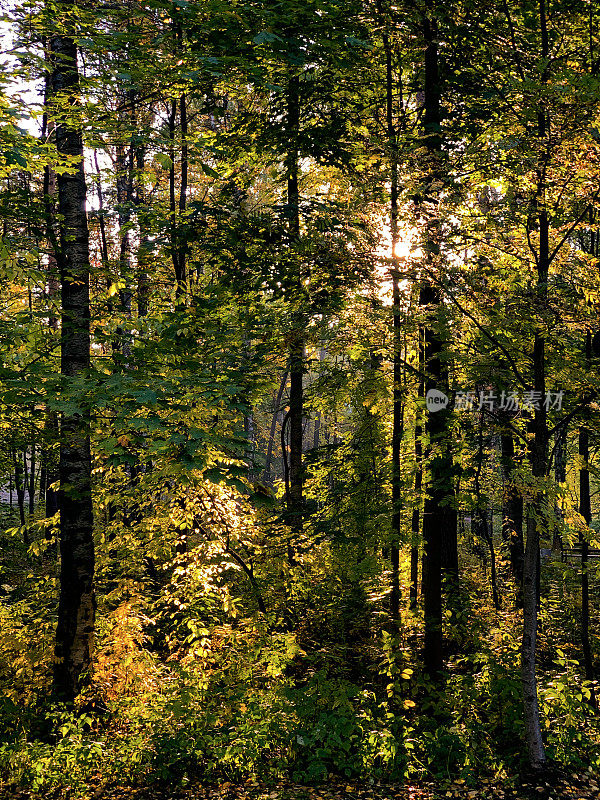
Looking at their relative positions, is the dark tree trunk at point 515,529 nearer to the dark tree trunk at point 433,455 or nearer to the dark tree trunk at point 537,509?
the dark tree trunk at point 433,455

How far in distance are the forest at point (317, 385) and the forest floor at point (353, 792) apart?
0.04 m

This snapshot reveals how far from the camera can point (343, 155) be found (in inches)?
324

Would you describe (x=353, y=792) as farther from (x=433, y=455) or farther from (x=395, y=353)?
(x=395, y=353)

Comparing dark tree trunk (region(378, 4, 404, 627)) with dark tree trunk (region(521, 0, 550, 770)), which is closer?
dark tree trunk (region(521, 0, 550, 770))

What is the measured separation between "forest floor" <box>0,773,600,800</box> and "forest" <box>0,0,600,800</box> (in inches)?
1.8

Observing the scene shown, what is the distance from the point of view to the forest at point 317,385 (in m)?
5.14

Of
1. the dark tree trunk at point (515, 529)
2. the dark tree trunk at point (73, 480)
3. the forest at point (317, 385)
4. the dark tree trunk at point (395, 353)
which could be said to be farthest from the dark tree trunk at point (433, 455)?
the dark tree trunk at point (73, 480)

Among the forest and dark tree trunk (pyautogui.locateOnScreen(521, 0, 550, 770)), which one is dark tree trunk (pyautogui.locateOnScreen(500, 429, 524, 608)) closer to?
the forest

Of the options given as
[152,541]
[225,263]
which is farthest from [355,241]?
[152,541]

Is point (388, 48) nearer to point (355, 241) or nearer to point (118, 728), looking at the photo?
point (355, 241)

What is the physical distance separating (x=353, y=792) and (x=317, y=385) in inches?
242

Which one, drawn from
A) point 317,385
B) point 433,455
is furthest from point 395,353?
point 317,385

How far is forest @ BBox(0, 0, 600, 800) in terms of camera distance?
514cm

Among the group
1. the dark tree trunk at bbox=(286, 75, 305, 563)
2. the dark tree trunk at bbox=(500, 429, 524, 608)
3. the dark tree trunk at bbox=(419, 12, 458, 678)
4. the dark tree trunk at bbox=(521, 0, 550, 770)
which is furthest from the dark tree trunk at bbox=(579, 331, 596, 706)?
the dark tree trunk at bbox=(286, 75, 305, 563)
